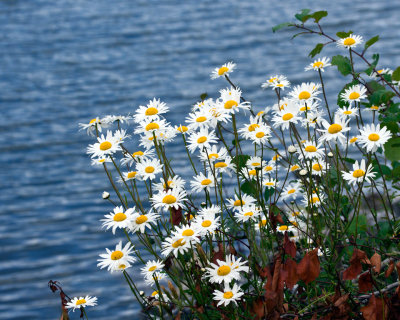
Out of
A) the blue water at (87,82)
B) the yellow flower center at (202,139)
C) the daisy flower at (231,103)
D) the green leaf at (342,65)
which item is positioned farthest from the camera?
the blue water at (87,82)

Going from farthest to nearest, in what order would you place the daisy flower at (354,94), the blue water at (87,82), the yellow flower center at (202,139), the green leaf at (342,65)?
1. the blue water at (87,82)
2. the green leaf at (342,65)
3. the daisy flower at (354,94)
4. the yellow flower center at (202,139)

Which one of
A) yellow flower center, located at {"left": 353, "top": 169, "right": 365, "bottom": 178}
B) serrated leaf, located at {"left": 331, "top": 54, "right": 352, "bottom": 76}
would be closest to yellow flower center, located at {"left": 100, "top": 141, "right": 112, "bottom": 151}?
yellow flower center, located at {"left": 353, "top": 169, "right": 365, "bottom": 178}

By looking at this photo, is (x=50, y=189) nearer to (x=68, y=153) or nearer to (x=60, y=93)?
(x=68, y=153)

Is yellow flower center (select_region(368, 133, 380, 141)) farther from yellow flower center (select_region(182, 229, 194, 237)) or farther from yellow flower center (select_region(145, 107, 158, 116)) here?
yellow flower center (select_region(145, 107, 158, 116))

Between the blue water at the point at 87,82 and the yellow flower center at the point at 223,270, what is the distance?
85.2 inches

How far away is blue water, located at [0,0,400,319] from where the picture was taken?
460 cm

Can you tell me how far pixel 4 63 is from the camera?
9.00 m

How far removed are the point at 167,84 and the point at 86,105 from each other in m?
1.05

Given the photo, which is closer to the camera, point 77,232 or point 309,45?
point 77,232

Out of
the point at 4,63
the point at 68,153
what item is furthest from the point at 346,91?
the point at 4,63

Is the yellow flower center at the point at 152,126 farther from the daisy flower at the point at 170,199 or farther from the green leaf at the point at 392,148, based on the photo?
the green leaf at the point at 392,148

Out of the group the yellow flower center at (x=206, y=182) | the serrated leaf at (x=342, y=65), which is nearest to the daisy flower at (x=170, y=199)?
the yellow flower center at (x=206, y=182)

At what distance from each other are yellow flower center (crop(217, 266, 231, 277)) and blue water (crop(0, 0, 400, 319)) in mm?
2164

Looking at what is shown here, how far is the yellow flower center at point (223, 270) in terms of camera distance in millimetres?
2023
